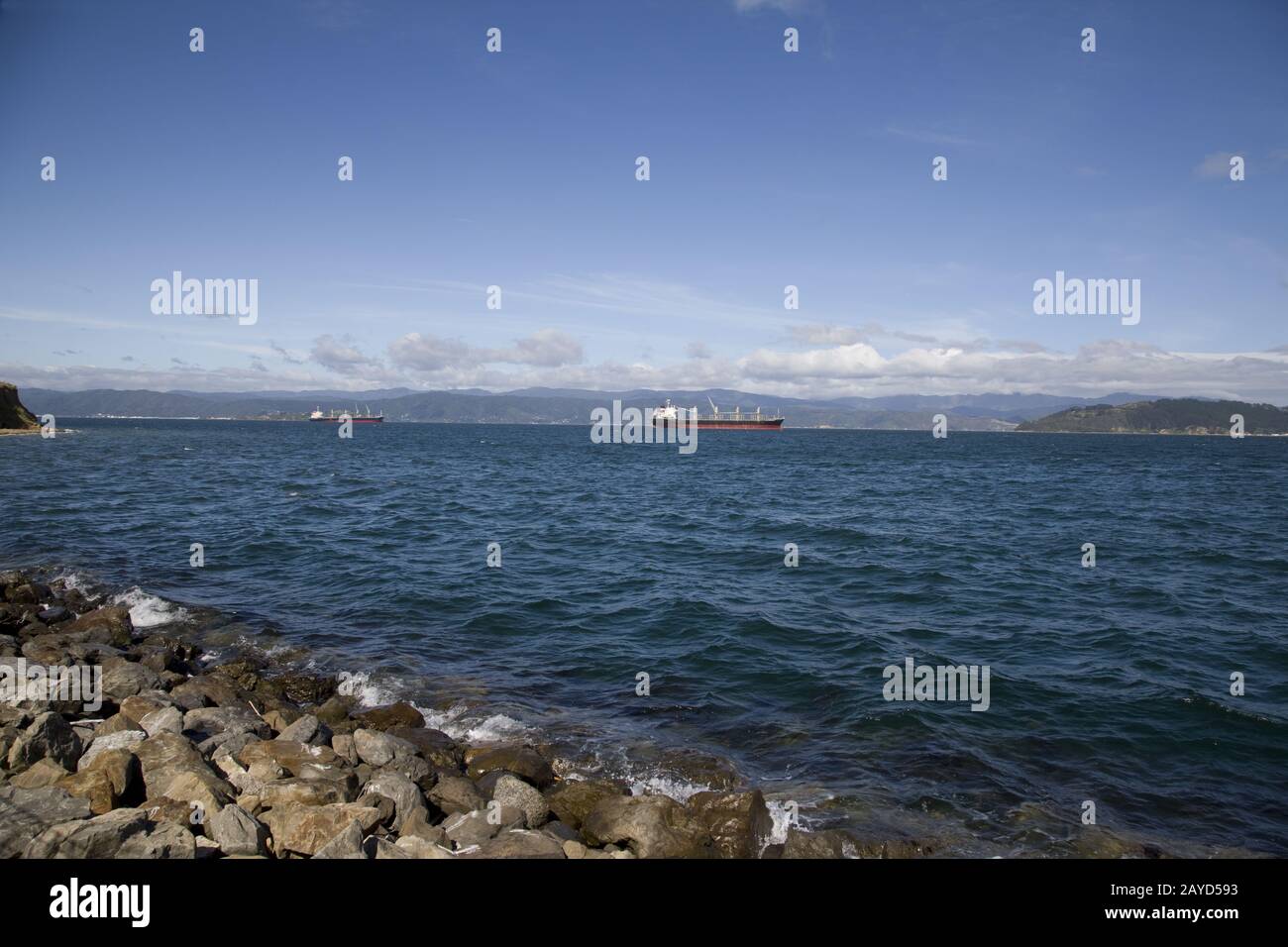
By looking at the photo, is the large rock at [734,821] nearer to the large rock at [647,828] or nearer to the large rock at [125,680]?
the large rock at [647,828]

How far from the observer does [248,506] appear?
37375 millimetres

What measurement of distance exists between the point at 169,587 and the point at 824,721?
61.5ft

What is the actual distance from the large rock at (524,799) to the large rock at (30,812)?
4.25 metres

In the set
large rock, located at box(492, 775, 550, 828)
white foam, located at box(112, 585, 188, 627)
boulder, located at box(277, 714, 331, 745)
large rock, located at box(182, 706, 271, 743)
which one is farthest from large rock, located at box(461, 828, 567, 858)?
white foam, located at box(112, 585, 188, 627)

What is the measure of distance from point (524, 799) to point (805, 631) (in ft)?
33.9

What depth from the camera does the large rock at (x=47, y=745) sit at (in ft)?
28.3

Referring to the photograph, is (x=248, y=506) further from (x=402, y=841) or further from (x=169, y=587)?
(x=402, y=841)

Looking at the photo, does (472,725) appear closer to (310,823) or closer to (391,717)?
(391,717)

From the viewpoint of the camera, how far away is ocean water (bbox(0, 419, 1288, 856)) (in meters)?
10.8

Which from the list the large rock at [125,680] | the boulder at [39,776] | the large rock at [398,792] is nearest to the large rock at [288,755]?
the large rock at [398,792]

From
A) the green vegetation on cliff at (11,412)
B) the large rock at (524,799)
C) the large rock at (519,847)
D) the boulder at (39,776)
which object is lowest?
the large rock at (524,799)

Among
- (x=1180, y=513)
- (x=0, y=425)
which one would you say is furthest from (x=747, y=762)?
(x=0, y=425)

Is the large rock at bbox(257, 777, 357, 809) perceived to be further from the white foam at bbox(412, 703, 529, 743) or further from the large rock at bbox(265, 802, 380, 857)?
the white foam at bbox(412, 703, 529, 743)
